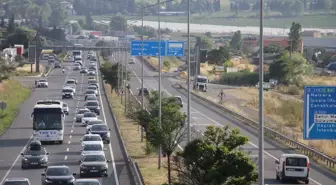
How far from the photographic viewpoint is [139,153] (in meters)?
48.7

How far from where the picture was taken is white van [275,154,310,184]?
38000 mm

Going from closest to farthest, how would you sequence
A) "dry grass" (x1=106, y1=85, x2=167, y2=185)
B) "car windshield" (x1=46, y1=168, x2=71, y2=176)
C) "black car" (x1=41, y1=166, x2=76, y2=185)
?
"black car" (x1=41, y1=166, x2=76, y2=185), "car windshield" (x1=46, y1=168, x2=71, y2=176), "dry grass" (x1=106, y1=85, x2=167, y2=185)

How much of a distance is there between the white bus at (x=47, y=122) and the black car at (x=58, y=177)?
15.6 metres

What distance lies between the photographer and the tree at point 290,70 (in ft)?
365

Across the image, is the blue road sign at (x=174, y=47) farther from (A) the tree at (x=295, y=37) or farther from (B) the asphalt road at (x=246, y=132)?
(A) the tree at (x=295, y=37)

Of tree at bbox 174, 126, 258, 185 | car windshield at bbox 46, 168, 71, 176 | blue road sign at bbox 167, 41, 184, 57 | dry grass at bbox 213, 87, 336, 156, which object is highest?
blue road sign at bbox 167, 41, 184, 57

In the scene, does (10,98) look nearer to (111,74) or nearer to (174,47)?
(111,74)

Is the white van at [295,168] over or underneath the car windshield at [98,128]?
over

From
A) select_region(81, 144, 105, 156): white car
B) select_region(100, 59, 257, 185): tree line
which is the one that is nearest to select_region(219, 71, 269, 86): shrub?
select_region(81, 144, 105, 156): white car

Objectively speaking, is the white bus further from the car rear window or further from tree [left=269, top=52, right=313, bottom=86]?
tree [left=269, top=52, right=313, bottom=86]

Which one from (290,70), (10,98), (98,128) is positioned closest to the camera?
(98,128)

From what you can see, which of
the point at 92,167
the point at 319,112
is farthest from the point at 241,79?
the point at 319,112

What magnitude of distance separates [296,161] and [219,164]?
1350 centimetres

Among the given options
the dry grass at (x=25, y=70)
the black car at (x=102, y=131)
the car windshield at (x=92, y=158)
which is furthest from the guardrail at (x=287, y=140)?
the dry grass at (x=25, y=70)
